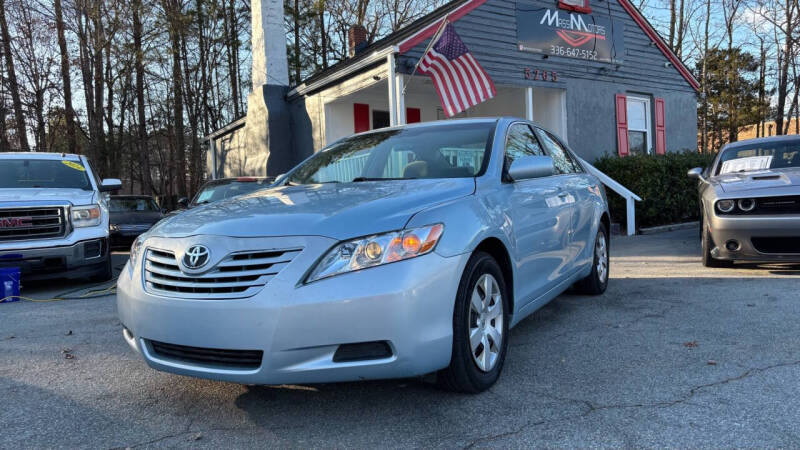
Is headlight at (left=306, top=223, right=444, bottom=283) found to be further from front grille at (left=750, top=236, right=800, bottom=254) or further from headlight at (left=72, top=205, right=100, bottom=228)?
headlight at (left=72, top=205, right=100, bottom=228)

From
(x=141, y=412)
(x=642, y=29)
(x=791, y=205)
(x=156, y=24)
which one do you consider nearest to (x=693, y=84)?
(x=642, y=29)

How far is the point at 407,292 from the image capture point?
2387 millimetres

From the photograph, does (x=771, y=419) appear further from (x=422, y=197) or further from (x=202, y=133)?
(x=202, y=133)

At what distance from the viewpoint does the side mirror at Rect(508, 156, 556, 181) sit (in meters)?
3.33

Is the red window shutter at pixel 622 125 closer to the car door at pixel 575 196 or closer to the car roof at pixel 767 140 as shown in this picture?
the car roof at pixel 767 140

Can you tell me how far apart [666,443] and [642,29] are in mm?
15249

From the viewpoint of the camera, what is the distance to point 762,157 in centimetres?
670

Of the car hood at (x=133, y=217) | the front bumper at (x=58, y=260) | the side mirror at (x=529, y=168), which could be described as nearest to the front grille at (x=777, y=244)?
the side mirror at (x=529, y=168)

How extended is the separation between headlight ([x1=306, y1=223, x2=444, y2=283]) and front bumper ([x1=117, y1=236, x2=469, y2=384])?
0.11ft

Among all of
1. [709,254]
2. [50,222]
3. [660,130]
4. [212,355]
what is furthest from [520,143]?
[660,130]

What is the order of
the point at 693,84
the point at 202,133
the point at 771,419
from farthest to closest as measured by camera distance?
the point at 202,133 < the point at 693,84 < the point at 771,419

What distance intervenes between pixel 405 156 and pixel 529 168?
87 centimetres

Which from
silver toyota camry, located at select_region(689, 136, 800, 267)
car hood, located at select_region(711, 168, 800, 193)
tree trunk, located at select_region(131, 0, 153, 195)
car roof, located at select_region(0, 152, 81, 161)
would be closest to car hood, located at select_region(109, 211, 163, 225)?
car roof, located at select_region(0, 152, 81, 161)

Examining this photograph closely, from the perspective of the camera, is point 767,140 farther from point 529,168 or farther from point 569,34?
point 569,34
